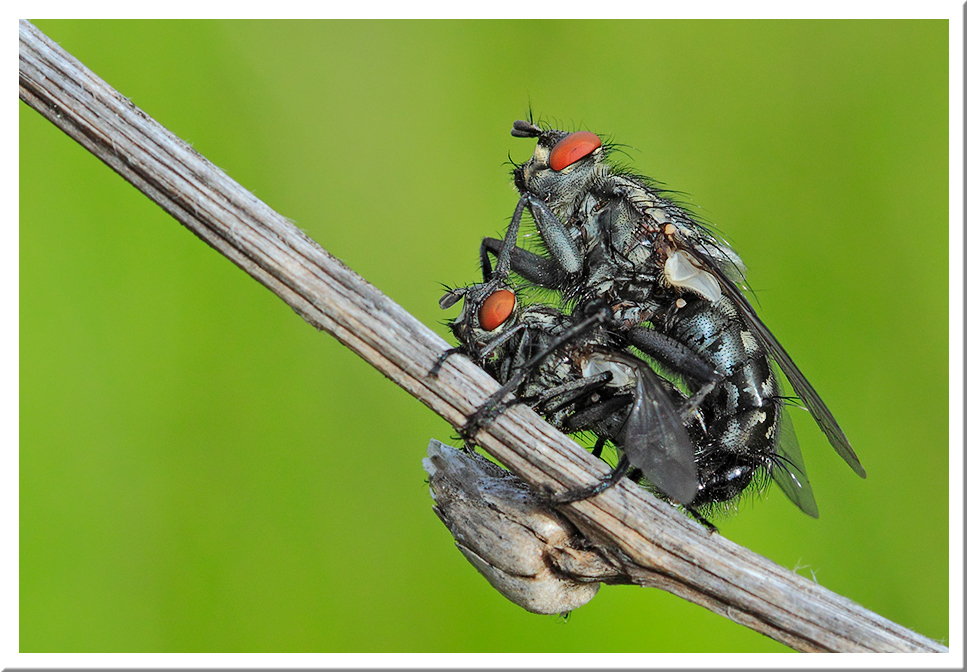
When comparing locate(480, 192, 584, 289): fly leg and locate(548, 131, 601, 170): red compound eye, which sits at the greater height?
locate(548, 131, 601, 170): red compound eye

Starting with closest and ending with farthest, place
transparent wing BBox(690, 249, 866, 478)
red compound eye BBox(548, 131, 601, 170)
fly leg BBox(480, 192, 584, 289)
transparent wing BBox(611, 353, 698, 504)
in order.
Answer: transparent wing BBox(611, 353, 698, 504)
fly leg BBox(480, 192, 584, 289)
transparent wing BBox(690, 249, 866, 478)
red compound eye BBox(548, 131, 601, 170)

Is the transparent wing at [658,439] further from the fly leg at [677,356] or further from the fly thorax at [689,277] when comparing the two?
the fly thorax at [689,277]

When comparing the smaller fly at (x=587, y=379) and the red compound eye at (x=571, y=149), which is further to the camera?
the red compound eye at (x=571, y=149)

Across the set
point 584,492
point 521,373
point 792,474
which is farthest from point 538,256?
point 792,474

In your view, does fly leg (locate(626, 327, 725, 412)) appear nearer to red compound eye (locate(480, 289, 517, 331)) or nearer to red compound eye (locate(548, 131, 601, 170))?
red compound eye (locate(480, 289, 517, 331))

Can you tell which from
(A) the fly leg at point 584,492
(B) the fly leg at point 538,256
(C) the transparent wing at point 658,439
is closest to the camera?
(A) the fly leg at point 584,492

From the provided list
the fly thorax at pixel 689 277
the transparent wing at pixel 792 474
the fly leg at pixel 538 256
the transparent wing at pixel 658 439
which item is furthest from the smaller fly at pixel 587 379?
the transparent wing at pixel 792 474

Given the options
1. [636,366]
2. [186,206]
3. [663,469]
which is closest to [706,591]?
[663,469]

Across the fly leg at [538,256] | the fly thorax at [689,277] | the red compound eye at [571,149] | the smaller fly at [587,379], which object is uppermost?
the red compound eye at [571,149]

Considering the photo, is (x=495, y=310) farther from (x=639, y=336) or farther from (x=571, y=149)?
(x=571, y=149)

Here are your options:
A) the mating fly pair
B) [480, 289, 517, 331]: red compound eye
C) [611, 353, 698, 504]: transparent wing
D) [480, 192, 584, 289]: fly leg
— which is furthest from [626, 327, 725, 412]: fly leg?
[480, 289, 517, 331]: red compound eye
